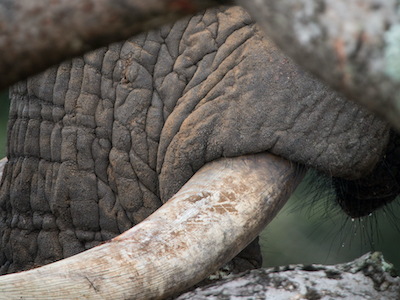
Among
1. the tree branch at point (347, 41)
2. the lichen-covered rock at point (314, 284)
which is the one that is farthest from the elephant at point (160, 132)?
the tree branch at point (347, 41)

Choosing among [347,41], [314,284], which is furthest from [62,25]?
[314,284]

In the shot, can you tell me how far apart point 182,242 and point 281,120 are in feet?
1.36

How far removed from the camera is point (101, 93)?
1590 millimetres

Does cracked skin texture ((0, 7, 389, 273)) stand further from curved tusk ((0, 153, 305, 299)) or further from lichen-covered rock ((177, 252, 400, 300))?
lichen-covered rock ((177, 252, 400, 300))

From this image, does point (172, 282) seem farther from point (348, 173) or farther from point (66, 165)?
point (66, 165)

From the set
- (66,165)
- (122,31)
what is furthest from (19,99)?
(122,31)

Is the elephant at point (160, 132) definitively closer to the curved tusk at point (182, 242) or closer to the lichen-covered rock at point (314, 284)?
the curved tusk at point (182, 242)

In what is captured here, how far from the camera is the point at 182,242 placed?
988 millimetres

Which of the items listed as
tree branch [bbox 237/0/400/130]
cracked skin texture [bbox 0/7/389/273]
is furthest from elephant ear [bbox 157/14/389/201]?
tree branch [bbox 237/0/400/130]

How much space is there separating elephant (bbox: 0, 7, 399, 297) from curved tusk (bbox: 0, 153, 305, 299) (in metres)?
0.06

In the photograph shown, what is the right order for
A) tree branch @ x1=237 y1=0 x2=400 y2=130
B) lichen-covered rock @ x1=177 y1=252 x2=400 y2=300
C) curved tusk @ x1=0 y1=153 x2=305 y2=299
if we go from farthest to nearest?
1. lichen-covered rock @ x1=177 y1=252 x2=400 y2=300
2. curved tusk @ x1=0 y1=153 x2=305 y2=299
3. tree branch @ x1=237 y1=0 x2=400 y2=130

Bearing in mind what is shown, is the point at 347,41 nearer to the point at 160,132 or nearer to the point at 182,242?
the point at 182,242

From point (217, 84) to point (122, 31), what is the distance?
3.10 ft

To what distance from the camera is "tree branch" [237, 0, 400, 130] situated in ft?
1.08
